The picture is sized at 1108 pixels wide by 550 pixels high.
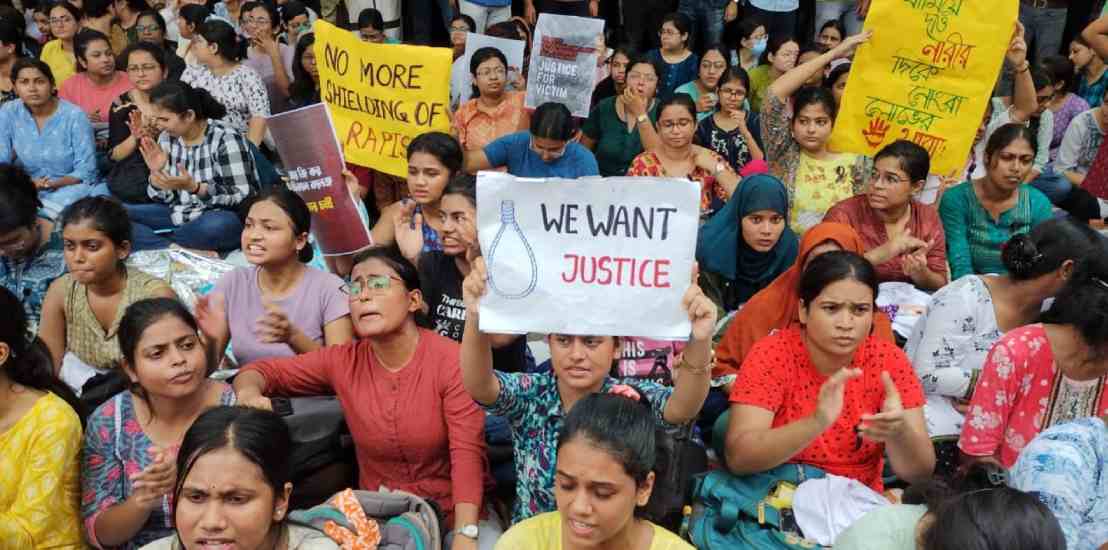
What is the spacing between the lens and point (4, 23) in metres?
8.19

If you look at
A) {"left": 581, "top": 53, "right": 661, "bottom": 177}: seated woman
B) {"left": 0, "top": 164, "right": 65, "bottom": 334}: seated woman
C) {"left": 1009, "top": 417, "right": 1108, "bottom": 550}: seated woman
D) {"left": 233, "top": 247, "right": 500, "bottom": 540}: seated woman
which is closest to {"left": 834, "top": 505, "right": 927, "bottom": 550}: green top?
{"left": 1009, "top": 417, "right": 1108, "bottom": 550}: seated woman

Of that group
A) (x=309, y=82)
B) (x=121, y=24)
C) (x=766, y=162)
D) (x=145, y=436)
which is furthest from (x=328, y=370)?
(x=121, y=24)

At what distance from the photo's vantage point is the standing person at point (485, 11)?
30.6ft

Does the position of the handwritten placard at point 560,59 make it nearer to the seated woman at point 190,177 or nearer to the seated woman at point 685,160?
the seated woman at point 685,160

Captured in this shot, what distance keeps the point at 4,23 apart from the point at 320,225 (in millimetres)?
4488

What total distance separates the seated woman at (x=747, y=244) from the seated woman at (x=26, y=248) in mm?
3041

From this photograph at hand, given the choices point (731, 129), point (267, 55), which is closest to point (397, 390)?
point (731, 129)

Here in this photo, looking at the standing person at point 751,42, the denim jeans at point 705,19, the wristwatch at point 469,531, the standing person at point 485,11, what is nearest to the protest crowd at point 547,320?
the wristwatch at point 469,531

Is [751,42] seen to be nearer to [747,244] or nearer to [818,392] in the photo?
[747,244]

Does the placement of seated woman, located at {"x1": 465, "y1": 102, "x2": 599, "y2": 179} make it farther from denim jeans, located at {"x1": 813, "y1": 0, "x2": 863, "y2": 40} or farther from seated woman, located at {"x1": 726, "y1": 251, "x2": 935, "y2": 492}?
denim jeans, located at {"x1": 813, "y1": 0, "x2": 863, "y2": 40}

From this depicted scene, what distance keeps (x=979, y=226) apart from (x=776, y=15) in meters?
4.09

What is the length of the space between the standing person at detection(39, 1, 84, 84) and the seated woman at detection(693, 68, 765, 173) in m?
5.48

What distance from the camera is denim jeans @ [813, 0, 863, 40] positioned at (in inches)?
376

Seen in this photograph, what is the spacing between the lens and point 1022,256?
13.3 ft
